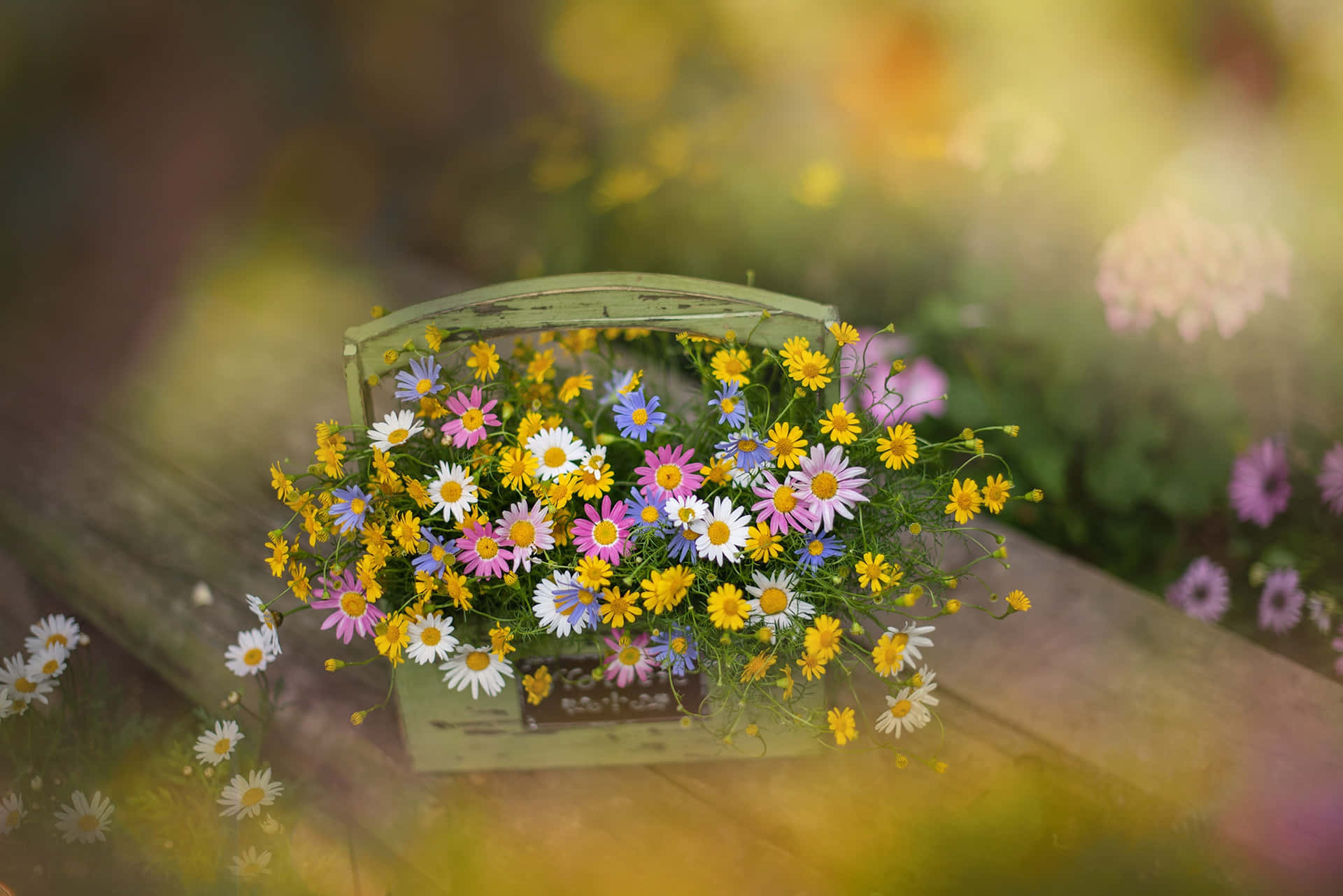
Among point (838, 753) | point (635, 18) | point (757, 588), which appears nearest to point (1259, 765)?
point (838, 753)

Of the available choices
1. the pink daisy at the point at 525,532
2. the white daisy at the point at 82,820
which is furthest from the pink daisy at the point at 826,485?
the white daisy at the point at 82,820

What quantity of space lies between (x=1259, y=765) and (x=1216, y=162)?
877mm

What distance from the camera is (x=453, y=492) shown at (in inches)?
31.0

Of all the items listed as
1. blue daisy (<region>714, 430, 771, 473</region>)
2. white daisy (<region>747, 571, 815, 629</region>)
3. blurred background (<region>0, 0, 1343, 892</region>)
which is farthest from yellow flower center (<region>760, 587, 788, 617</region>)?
blurred background (<region>0, 0, 1343, 892</region>)

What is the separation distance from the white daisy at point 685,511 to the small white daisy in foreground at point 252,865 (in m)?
0.50

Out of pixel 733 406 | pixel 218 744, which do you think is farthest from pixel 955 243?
pixel 218 744

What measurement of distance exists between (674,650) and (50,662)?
643 mm

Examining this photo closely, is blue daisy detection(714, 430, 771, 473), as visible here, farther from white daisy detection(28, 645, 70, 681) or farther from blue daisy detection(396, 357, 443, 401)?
white daisy detection(28, 645, 70, 681)

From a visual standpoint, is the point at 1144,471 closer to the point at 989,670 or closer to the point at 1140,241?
the point at 1140,241

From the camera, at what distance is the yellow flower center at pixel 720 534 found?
76 cm

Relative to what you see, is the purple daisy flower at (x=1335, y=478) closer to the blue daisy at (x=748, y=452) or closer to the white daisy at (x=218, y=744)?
the blue daisy at (x=748, y=452)

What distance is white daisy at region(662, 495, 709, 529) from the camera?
74cm

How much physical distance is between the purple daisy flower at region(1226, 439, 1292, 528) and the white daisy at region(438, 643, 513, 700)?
3.45ft

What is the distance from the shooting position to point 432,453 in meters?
0.86
